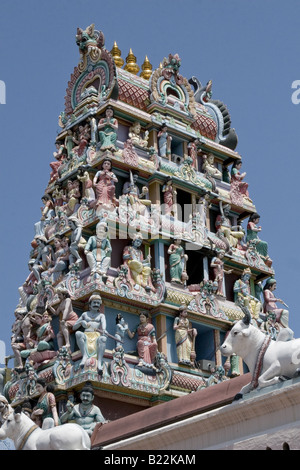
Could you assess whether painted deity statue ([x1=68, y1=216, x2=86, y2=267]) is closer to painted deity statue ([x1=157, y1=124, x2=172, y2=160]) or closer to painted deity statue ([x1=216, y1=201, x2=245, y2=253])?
painted deity statue ([x1=157, y1=124, x2=172, y2=160])

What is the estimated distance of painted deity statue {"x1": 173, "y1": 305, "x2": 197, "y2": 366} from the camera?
Result: 2809cm

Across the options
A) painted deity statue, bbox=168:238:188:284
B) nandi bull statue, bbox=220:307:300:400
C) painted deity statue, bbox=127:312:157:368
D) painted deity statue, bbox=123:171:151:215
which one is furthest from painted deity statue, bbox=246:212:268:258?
nandi bull statue, bbox=220:307:300:400

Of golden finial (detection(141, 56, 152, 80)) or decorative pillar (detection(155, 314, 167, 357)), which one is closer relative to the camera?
decorative pillar (detection(155, 314, 167, 357))

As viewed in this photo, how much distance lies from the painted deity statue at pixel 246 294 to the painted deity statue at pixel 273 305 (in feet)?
1.47

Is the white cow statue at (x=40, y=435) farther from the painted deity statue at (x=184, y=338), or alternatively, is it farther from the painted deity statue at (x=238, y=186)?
the painted deity statue at (x=238, y=186)

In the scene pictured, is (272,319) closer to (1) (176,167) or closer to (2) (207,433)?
(1) (176,167)

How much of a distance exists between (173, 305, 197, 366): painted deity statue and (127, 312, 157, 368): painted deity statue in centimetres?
92

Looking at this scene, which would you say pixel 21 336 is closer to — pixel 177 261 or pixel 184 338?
pixel 184 338

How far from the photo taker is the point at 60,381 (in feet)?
85.8

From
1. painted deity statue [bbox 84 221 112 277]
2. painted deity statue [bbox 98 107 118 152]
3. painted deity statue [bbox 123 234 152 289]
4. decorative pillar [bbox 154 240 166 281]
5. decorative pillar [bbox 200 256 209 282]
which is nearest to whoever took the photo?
painted deity statue [bbox 84 221 112 277]

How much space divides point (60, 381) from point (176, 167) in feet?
31.5

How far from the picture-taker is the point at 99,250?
27781mm

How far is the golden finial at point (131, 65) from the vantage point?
3419 cm
